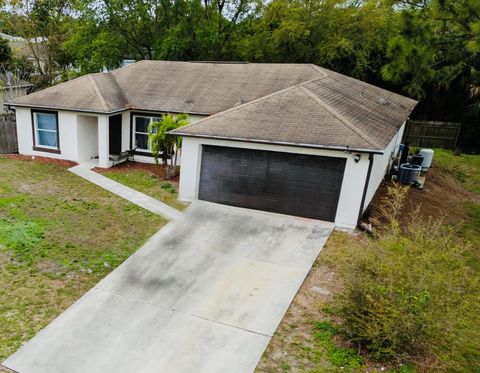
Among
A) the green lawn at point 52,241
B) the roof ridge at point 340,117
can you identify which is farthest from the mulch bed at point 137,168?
the roof ridge at point 340,117

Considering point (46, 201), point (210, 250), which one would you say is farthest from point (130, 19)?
point (210, 250)

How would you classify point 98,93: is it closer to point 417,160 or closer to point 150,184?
point 150,184

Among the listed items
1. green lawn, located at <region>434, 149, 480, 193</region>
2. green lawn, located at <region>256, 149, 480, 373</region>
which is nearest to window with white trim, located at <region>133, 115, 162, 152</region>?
green lawn, located at <region>256, 149, 480, 373</region>

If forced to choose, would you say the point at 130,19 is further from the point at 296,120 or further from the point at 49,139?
the point at 296,120

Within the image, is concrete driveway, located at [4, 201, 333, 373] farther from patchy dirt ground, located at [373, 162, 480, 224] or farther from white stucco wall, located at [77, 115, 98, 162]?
white stucco wall, located at [77, 115, 98, 162]

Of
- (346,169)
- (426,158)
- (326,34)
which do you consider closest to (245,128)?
(346,169)
